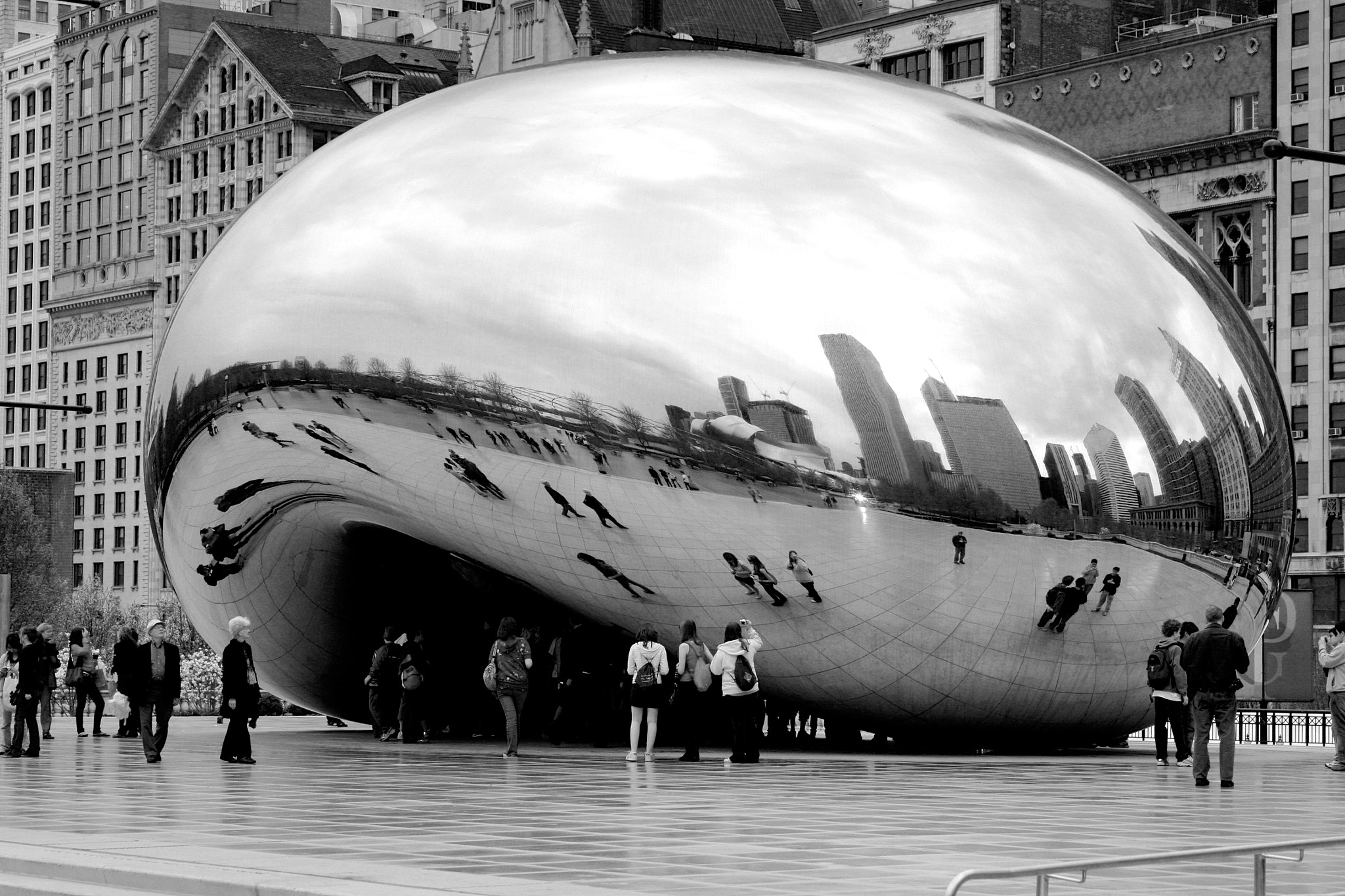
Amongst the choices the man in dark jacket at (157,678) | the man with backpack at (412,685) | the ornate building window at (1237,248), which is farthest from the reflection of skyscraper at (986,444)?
the ornate building window at (1237,248)

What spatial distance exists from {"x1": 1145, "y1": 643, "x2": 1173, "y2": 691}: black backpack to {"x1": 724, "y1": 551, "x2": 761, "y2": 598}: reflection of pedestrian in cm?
414

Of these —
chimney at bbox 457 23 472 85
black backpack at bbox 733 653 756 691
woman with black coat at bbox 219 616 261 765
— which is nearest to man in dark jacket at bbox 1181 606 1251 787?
black backpack at bbox 733 653 756 691

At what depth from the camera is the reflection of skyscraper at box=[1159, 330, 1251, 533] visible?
2462cm

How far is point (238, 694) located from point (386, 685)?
4113mm

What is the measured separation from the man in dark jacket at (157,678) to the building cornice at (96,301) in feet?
380

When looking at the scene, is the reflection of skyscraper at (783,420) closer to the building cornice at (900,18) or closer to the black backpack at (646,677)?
the black backpack at (646,677)

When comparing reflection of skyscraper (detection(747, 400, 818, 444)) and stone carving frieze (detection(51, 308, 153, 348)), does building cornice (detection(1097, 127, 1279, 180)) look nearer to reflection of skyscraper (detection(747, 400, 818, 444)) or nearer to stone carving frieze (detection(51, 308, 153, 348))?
reflection of skyscraper (detection(747, 400, 818, 444))

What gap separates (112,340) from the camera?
143 m

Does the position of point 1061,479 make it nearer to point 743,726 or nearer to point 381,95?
point 743,726

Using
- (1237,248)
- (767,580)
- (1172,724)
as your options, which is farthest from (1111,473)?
(1237,248)

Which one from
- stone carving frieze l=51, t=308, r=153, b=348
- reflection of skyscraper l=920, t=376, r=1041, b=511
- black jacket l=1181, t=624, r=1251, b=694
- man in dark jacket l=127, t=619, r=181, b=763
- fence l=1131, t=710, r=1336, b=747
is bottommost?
fence l=1131, t=710, r=1336, b=747

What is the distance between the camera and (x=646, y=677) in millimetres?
23984

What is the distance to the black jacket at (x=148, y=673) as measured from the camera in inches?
1018

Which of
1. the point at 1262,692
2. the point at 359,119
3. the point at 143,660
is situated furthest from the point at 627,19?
the point at 143,660
